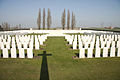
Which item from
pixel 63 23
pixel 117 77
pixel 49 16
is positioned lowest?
pixel 117 77

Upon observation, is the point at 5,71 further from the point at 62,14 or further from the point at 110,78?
the point at 62,14

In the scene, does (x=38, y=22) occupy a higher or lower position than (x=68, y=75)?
higher

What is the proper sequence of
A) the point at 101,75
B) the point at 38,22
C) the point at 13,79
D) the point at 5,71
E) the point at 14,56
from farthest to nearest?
1. the point at 38,22
2. the point at 14,56
3. the point at 5,71
4. the point at 101,75
5. the point at 13,79

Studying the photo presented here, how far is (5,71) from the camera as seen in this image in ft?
15.0

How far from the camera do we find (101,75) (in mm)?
4164

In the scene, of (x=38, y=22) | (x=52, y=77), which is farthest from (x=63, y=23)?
(x=52, y=77)

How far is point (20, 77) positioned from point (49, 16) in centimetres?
3746

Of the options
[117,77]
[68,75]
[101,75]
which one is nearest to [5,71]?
[68,75]

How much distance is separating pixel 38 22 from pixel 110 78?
123 feet

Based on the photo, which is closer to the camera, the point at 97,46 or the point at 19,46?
the point at 97,46

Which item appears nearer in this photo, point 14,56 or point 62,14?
point 14,56

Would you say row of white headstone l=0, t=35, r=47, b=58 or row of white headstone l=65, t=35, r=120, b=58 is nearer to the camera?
row of white headstone l=0, t=35, r=47, b=58

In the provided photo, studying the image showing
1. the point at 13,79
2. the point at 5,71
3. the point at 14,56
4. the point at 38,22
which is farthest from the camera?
the point at 38,22

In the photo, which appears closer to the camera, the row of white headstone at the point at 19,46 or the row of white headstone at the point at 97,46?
the row of white headstone at the point at 19,46
